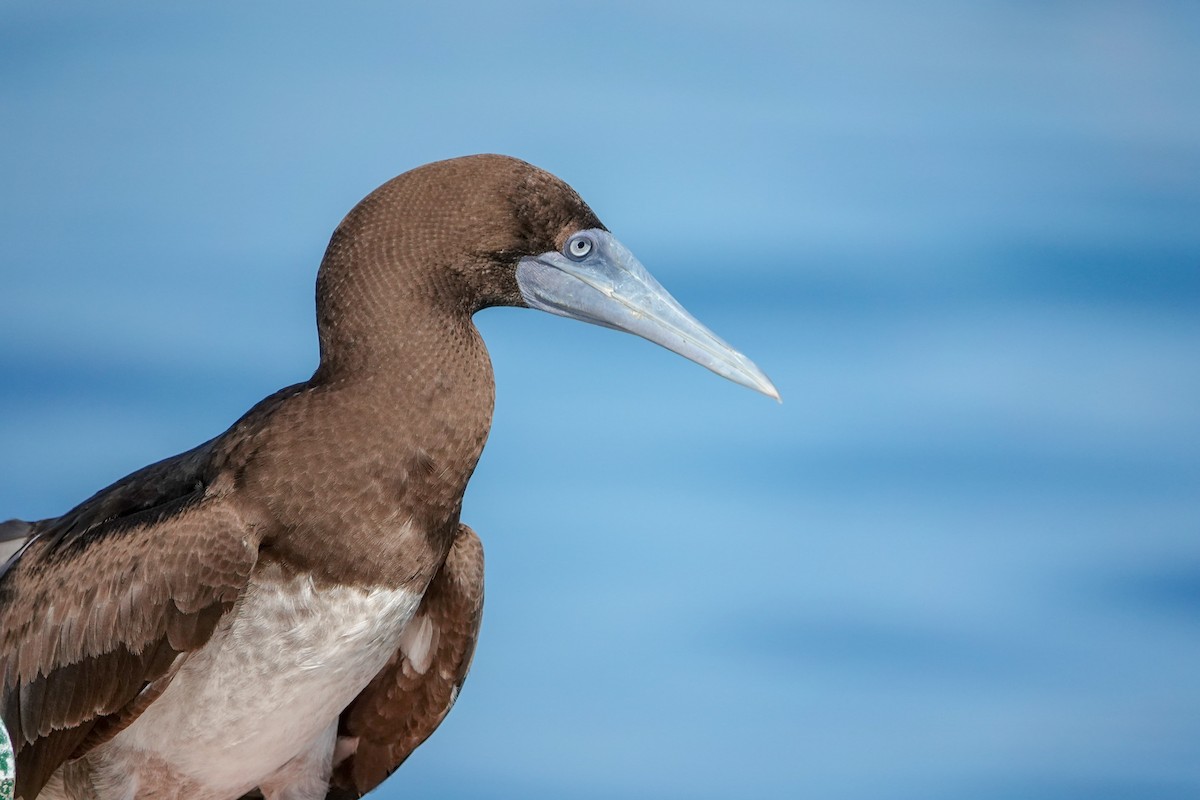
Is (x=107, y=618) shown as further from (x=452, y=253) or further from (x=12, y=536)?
(x=452, y=253)

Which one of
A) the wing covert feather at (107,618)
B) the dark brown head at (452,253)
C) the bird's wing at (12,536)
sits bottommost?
the wing covert feather at (107,618)

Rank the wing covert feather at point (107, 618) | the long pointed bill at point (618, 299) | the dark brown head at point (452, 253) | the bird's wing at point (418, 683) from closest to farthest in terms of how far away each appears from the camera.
→ the wing covert feather at point (107, 618) < the dark brown head at point (452, 253) < the long pointed bill at point (618, 299) < the bird's wing at point (418, 683)

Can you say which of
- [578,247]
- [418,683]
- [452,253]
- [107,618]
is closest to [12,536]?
[107,618]

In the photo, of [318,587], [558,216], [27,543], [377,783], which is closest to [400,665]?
[377,783]

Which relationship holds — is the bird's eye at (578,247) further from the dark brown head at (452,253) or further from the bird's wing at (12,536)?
the bird's wing at (12,536)

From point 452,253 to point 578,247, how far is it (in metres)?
0.31

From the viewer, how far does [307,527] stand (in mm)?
3770

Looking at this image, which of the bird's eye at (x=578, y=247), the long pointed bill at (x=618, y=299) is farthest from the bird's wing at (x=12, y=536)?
the bird's eye at (x=578, y=247)

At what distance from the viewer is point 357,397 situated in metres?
3.81

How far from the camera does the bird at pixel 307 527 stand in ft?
12.4

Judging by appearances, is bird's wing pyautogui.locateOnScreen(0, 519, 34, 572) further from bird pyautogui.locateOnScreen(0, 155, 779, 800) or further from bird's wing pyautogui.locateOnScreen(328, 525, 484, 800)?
bird's wing pyautogui.locateOnScreen(328, 525, 484, 800)

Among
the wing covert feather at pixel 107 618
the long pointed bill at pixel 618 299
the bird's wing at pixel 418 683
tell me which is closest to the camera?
the wing covert feather at pixel 107 618

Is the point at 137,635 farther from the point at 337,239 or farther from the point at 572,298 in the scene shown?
the point at 572,298

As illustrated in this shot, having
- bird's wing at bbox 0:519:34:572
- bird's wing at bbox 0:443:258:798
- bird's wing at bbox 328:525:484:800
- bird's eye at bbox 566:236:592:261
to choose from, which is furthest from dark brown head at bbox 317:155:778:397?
bird's wing at bbox 0:519:34:572
